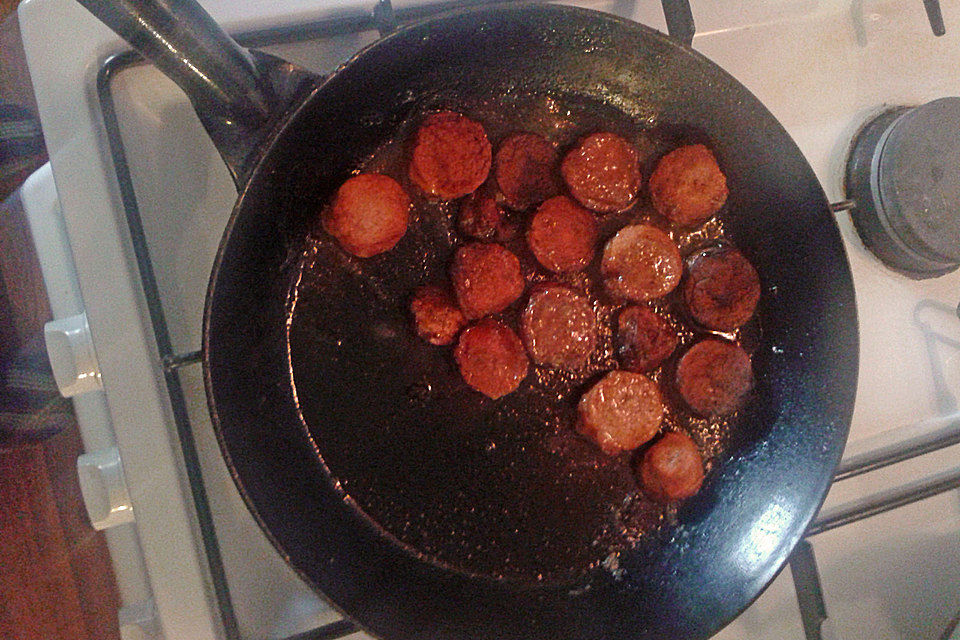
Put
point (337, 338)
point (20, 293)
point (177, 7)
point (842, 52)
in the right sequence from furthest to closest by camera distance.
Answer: point (20, 293) → point (842, 52) → point (337, 338) → point (177, 7)

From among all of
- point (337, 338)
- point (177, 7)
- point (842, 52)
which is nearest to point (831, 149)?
point (842, 52)

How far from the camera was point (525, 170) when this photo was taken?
848 millimetres

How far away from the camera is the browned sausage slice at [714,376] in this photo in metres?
0.87

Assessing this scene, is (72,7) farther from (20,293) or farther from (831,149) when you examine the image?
(831,149)

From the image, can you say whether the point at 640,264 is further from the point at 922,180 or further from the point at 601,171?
the point at 922,180

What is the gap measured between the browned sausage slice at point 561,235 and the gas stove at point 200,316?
0.28m

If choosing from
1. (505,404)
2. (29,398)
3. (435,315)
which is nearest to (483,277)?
(435,315)

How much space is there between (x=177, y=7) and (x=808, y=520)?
0.93 meters

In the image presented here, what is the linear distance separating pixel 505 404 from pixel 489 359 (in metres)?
0.07

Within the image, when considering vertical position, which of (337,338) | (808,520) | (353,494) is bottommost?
(808,520)

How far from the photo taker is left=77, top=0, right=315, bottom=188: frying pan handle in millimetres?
526

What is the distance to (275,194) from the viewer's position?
0.75 meters

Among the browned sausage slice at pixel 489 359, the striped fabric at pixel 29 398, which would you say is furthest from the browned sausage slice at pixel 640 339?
the striped fabric at pixel 29 398

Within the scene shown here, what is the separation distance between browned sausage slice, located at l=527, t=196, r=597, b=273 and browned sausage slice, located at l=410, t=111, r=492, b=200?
0.10m
